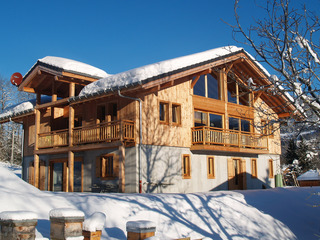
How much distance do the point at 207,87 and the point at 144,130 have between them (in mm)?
5950

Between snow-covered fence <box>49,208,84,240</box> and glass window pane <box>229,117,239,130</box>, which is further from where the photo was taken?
glass window pane <box>229,117,239,130</box>

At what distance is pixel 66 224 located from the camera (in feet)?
20.3

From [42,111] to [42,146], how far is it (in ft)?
9.66

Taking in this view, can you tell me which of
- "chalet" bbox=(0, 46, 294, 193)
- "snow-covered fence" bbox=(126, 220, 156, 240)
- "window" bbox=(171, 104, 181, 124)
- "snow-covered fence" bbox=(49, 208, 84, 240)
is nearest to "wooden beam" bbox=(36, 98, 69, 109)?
"chalet" bbox=(0, 46, 294, 193)

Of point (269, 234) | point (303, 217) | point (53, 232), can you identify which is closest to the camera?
point (53, 232)

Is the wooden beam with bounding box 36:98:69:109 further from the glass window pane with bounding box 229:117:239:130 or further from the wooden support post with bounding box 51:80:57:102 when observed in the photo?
the glass window pane with bounding box 229:117:239:130

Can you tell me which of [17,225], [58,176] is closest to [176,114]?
[58,176]

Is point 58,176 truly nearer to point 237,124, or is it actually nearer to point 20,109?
point 20,109

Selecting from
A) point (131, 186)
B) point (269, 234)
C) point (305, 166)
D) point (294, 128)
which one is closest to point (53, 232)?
point (294, 128)

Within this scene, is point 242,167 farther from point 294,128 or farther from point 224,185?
point 294,128

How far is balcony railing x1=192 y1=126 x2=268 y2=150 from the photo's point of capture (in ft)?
68.1

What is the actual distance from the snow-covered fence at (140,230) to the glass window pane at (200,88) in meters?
15.2

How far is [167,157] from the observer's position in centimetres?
1961

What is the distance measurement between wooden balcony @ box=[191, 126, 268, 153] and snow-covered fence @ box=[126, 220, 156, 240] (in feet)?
43.7
